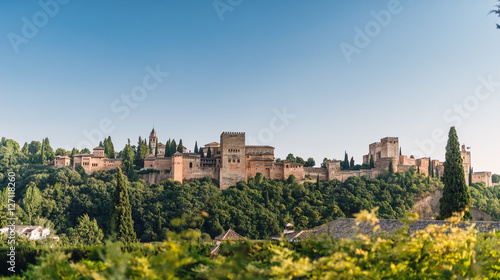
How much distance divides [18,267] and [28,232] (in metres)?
21.7

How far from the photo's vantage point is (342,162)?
5141 centimetres

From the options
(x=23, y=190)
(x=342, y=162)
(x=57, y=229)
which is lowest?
(x=57, y=229)

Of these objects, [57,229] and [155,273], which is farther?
[57,229]

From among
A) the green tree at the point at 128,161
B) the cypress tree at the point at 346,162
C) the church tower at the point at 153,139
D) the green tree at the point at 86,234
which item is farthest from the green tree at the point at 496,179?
the green tree at the point at 86,234

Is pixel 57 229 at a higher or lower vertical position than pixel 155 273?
lower

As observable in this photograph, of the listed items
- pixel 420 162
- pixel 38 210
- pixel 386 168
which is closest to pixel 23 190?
pixel 38 210

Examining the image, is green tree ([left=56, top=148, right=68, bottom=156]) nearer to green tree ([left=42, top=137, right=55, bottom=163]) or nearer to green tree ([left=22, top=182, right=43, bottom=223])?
green tree ([left=42, top=137, right=55, bottom=163])

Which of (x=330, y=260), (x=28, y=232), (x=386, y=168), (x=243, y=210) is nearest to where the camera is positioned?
(x=330, y=260)

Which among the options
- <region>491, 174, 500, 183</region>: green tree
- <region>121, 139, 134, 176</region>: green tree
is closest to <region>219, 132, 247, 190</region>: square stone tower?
<region>121, 139, 134, 176</region>: green tree

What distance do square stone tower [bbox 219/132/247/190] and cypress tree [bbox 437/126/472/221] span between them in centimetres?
2663

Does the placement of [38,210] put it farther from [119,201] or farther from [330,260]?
[330,260]

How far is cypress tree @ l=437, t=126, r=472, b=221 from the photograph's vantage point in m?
17.3

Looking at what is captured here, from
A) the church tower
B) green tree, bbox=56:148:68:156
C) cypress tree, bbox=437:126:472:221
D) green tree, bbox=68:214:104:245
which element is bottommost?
green tree, bbox=68:214:104:245

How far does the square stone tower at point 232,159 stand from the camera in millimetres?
42625
